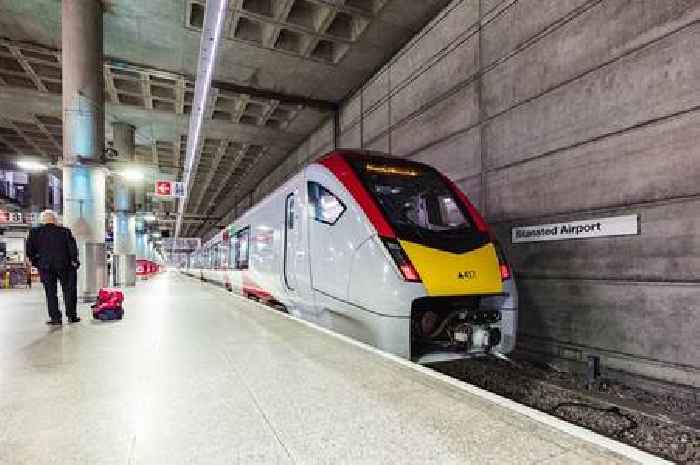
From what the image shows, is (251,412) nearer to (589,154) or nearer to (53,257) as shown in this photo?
(53,257)

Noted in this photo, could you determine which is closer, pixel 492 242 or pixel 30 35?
pixel 492 242

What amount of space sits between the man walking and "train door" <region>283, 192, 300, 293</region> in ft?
9.45

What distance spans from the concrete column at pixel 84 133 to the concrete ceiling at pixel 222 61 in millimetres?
521

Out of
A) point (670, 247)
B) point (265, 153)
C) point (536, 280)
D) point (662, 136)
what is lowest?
point (536, 280)

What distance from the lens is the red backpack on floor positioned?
18.8ft

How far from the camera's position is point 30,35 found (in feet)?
30.2

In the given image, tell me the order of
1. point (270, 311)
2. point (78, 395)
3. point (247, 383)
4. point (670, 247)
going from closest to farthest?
point (78, 395) < point (247, 383) < point (670, 247) < point (270, 311)

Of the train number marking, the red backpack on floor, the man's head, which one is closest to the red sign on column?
the red backpack on floor

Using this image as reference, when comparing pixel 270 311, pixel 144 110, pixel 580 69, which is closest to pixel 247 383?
pixel 270 311

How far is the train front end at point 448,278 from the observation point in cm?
396

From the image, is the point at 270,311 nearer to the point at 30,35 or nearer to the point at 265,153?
the point at 30,35

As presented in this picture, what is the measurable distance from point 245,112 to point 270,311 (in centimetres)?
893

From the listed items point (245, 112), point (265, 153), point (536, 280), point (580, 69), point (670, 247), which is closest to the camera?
point (670, 247)

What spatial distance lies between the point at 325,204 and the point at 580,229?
3.22 m
